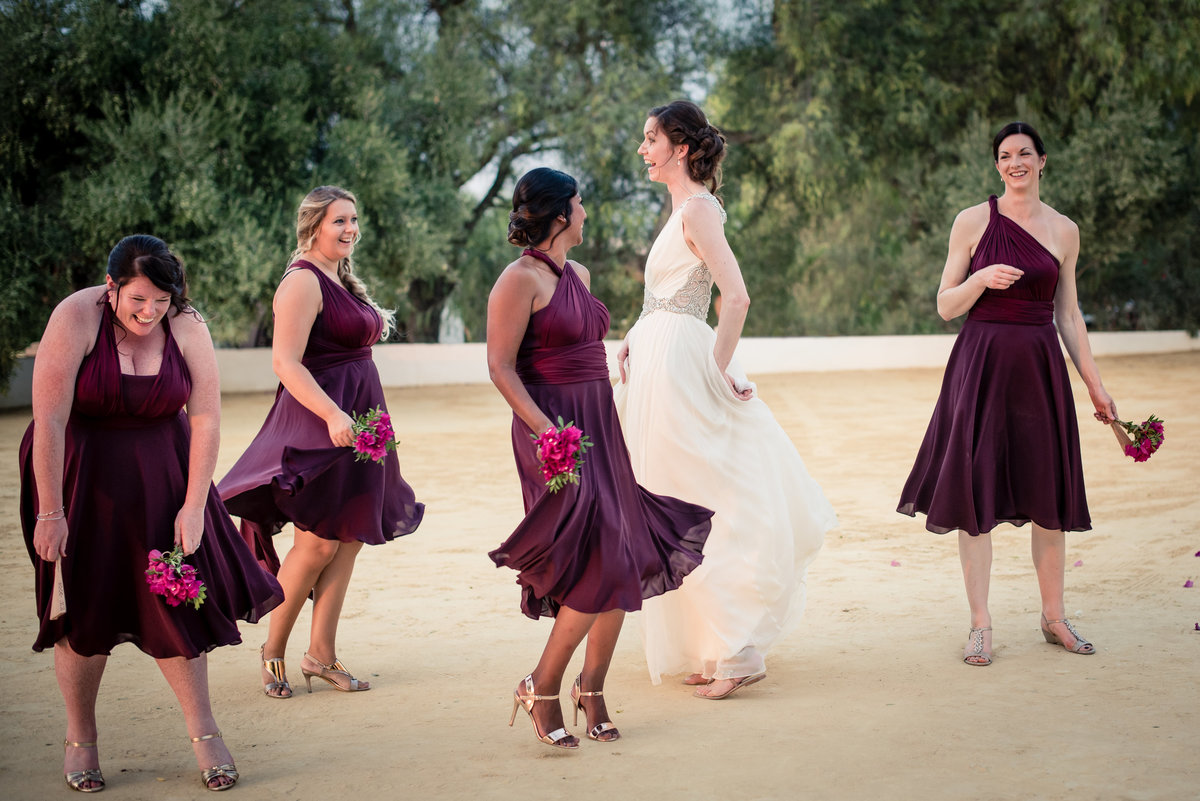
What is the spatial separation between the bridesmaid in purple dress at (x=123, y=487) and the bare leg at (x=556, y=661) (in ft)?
3.34

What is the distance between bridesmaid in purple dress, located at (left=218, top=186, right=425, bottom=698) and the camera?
475 centimetres

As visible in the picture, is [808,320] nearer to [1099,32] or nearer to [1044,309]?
[1099,32]

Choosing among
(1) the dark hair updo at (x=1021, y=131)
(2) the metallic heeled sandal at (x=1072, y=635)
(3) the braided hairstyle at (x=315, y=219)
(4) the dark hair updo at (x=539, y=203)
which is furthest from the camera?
(1) the dark hair updo at (x=1021, y=131)

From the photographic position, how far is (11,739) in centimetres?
435

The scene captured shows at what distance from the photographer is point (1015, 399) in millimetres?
5320

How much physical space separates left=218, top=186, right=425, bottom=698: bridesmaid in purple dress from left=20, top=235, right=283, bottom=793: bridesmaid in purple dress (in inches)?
30.0

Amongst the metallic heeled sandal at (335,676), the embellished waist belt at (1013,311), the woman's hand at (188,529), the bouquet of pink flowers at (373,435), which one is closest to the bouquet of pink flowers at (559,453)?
the bouquet of pink flowers at (373,435)

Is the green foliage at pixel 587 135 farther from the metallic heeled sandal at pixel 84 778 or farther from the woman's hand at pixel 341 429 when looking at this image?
the metallic heeled sandal at pixel 84 778

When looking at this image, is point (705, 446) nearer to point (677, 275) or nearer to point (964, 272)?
point (677, 275)

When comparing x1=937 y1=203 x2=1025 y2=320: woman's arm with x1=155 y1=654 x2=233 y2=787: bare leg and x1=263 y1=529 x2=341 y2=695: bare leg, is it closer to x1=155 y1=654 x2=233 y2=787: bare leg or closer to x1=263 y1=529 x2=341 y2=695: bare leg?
x1=263 y1=529 x2=341 y2=695: bare leg

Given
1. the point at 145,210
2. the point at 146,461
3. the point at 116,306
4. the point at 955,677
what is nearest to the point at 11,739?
the point at 146,461

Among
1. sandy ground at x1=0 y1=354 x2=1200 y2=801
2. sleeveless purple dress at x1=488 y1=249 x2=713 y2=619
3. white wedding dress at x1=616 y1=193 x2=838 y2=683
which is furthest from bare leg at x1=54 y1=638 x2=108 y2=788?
white wedding dress at x1=616 y1=193 x2=838 y2=683

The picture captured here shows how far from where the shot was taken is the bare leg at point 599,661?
421 cm

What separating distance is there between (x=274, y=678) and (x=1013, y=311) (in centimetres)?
355
